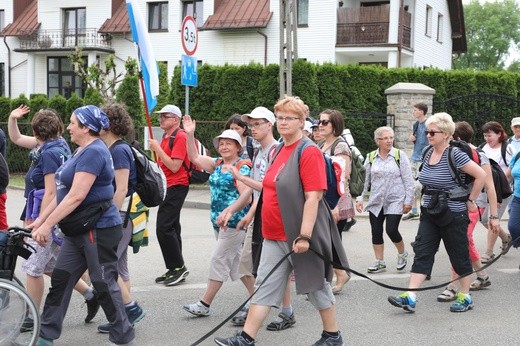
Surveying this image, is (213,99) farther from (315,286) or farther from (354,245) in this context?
(315,286)

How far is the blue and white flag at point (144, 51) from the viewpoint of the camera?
646cm

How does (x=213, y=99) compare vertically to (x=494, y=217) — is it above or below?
above

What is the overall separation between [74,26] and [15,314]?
110ft

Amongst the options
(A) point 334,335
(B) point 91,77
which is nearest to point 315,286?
(A) point 334,335

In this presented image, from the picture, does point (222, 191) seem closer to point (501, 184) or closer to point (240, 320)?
point (240, 320)

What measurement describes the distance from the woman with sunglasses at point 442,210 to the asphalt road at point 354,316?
0.91 ft

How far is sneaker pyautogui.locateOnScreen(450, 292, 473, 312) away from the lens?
20.7 ft

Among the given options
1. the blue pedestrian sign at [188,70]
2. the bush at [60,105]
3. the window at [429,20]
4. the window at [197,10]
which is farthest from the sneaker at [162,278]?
the window at [429,20]

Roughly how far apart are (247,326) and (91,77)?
20.5 metres

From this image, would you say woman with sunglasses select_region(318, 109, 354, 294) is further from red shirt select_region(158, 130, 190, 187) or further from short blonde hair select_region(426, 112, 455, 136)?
red shirt select_region(158, 130, 190, 187)

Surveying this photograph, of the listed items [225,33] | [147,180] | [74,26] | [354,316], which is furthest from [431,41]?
[147,180]

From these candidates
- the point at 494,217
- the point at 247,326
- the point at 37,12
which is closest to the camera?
the point at 247,326

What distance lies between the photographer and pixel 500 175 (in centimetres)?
802

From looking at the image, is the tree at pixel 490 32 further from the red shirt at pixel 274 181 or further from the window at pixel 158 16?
the red shirt at pixel 274 181
